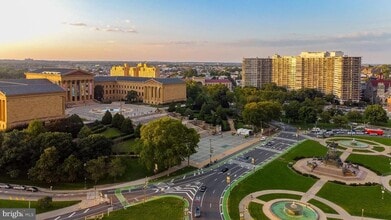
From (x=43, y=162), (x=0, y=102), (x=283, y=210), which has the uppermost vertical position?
(x=0, y=102)

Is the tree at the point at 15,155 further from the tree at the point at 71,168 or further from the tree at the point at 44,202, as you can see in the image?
the tree at the point at 44,202

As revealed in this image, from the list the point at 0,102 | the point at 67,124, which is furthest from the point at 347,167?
the point at 0,102

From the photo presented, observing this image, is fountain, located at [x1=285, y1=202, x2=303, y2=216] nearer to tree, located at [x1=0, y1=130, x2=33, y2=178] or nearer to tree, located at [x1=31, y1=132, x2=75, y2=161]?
tree, located at [x1=31, y1=132, x2=75, y2=161]

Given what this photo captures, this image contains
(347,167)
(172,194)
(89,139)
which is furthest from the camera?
(347,167)

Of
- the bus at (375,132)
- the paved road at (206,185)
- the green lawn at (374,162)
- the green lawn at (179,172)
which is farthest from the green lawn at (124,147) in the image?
the bus at (375,132)

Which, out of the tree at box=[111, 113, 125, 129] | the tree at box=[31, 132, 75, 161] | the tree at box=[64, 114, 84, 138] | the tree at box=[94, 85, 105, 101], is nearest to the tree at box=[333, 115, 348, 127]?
the tree at box=[111, 113, 125, 129]

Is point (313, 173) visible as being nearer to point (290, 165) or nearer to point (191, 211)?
point (290, 165)
